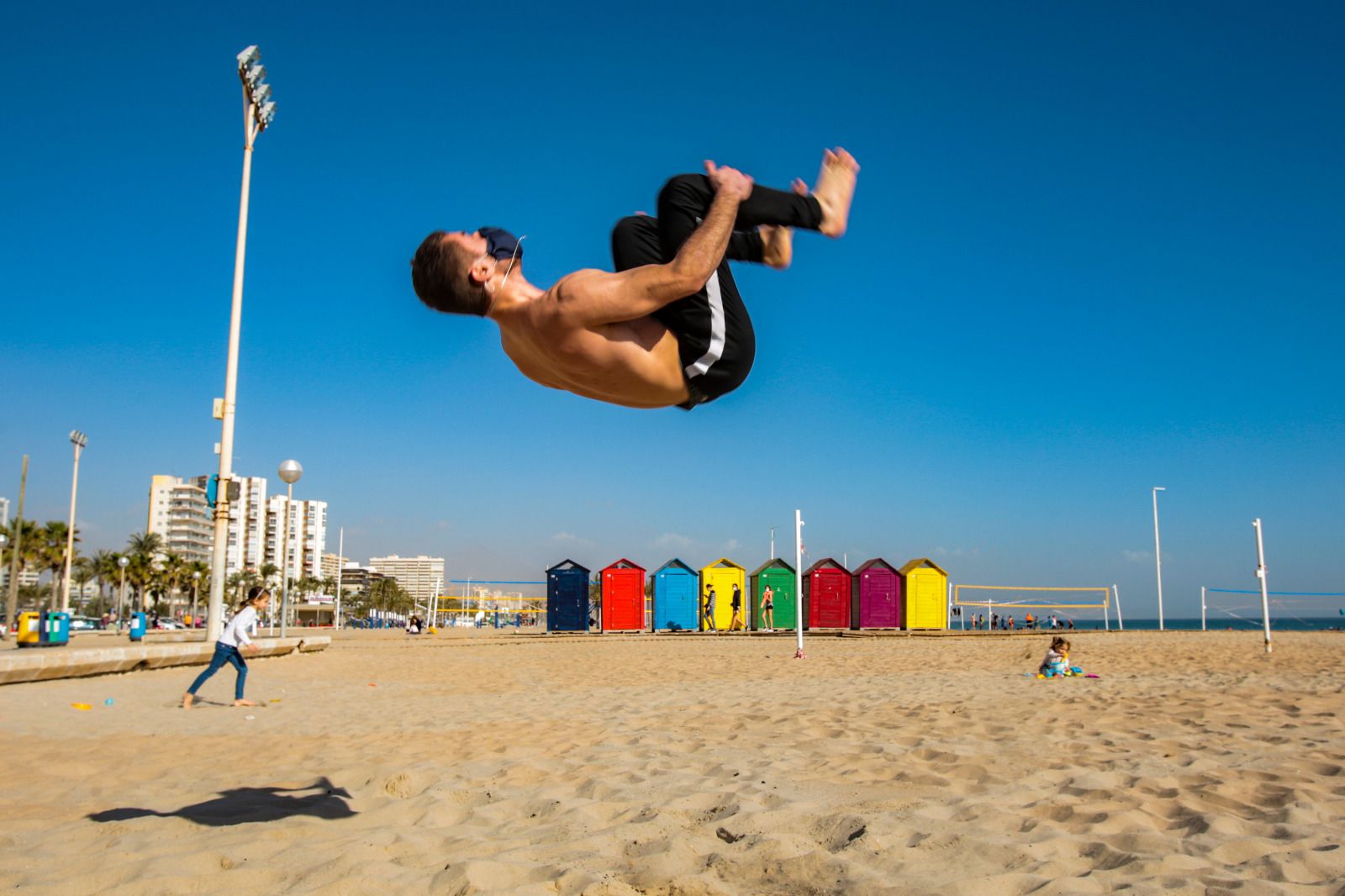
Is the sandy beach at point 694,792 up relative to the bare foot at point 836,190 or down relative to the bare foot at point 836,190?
down

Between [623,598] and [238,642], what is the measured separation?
25.8 metres

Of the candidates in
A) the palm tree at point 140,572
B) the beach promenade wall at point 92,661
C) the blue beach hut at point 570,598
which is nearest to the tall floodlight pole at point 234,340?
the beach promenade wall at point 92,661

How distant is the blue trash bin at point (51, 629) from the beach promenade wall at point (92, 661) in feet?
30.6

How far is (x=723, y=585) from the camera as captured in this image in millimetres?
38125

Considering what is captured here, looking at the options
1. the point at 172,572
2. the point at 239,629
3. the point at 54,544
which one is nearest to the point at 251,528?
the point at 172,572

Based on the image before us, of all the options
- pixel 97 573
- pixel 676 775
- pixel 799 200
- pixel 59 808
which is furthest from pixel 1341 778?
pixel 97 573

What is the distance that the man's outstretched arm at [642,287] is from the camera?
2.24 meters

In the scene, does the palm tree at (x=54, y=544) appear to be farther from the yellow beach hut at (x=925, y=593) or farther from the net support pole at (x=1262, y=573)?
the net support pole at (x=1262, y=573)

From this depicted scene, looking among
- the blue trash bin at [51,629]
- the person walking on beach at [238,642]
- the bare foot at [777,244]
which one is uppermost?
the bare foot at [777,244]

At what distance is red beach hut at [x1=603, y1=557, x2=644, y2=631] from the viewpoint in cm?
3762

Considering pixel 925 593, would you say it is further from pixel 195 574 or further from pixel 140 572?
pixel 140 572

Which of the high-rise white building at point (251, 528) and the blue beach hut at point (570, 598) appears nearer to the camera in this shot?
the blue beach hut at point (570, 598)

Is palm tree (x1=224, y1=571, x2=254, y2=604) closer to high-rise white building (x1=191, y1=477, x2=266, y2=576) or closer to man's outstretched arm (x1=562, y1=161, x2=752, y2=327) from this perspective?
high-rise white building (x1=191, y1=477, x2=266, y2=576)

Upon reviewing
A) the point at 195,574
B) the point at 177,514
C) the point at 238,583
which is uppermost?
the point at 177,514
